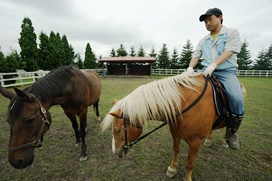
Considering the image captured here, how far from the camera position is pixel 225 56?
172 centimetres

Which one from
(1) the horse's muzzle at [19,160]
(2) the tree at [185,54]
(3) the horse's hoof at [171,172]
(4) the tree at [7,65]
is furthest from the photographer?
(2) the tree at [185,54]

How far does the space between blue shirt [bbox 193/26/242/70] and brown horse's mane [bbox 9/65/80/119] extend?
238 cm

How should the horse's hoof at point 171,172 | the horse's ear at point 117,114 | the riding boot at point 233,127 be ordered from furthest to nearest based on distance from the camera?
the horse's hoof at point 171,172 < the riding boot at point 233,127 < the horse's ear at point 117,114

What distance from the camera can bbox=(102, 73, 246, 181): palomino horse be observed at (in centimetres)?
149

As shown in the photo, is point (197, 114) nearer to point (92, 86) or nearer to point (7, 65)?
point (92, 86)

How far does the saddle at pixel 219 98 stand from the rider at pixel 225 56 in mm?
53

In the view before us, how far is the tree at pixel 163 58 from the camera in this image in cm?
3055

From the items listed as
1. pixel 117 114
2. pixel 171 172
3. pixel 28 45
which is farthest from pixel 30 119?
pixel 28 45

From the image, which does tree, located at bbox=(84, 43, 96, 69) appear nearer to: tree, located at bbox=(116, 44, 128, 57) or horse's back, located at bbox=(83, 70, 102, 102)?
tree, located at bbox=(116, 44, 128, 57)

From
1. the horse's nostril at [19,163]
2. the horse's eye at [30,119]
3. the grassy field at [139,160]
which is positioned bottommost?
the grassy field at [139,160]

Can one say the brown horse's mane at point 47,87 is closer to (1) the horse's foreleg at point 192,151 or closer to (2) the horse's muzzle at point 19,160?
(2) the horse's muzzle at point 19,160

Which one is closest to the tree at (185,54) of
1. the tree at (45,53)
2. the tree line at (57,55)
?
the tree line at (57,55)

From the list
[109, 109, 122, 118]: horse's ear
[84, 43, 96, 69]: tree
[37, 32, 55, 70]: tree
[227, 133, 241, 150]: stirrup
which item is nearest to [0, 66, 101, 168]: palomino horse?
[109, 109, 122, 118]: horse's ear

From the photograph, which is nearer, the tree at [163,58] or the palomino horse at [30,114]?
the palomino horse at [30,114]
